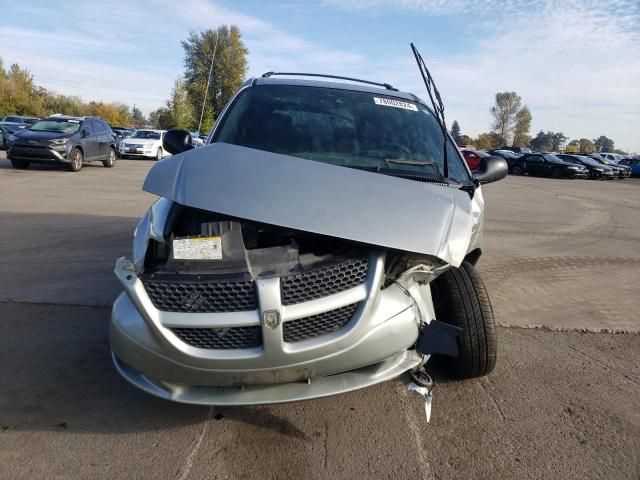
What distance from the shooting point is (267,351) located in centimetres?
208

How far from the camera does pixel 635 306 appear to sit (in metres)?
4.85

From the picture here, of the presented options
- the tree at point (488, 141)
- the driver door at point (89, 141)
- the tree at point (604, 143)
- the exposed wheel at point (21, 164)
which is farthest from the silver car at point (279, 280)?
the tree at point (604, 143)

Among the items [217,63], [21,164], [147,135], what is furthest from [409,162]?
→ [217,63]

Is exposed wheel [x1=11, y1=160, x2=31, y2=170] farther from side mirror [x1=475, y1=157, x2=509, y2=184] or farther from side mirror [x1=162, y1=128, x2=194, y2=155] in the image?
side mirror [x1=475, y1=157, x2=509, y2=184]

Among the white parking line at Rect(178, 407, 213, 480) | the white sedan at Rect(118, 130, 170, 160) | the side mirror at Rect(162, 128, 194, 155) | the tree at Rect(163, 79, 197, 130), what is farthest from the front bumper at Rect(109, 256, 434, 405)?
the tree at Rect(163, 79, 197, 130)

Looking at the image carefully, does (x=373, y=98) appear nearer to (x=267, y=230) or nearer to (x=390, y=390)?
(x=267, y=230)

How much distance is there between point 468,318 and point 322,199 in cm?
121

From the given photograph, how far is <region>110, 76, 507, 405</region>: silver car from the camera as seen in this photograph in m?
2.11

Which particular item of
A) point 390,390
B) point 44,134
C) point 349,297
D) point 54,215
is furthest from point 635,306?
point 44,134

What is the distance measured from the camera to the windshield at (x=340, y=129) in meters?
3.31

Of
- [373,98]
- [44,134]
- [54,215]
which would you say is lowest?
[54,215]

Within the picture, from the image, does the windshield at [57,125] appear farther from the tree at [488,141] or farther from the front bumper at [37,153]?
the tree at [488,141]

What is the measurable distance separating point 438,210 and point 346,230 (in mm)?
506

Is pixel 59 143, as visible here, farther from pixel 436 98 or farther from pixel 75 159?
pixel 436 98
